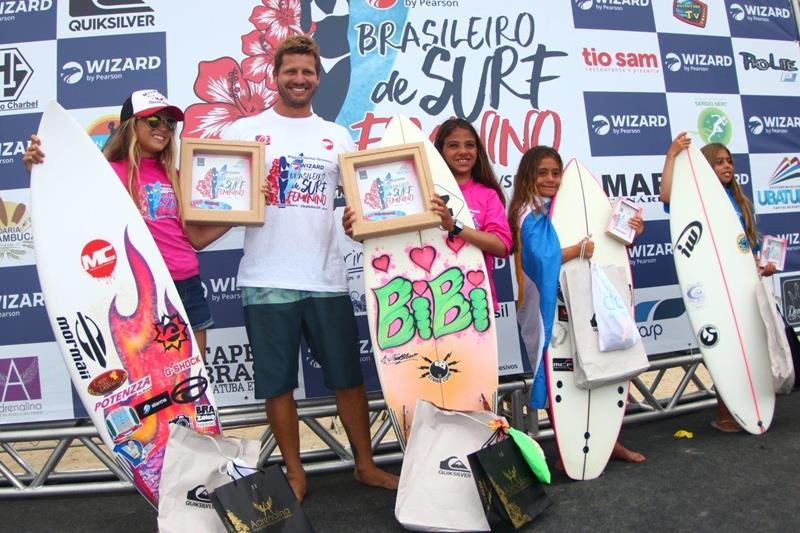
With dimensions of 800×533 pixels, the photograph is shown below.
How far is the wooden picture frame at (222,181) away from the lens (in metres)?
2.17

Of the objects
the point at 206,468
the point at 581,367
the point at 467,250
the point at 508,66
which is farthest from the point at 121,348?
the point at 508,66

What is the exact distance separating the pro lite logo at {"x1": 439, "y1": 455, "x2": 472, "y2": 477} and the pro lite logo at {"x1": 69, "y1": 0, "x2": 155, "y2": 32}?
2556 millimetres

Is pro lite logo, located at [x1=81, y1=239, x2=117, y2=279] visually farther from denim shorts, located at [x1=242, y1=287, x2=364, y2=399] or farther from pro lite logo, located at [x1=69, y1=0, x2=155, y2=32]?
pro lite logo, located at [x1=69, y1=0, x2=155, y2=32]

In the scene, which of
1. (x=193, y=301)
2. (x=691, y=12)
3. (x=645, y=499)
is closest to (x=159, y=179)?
(x=193, y=301)

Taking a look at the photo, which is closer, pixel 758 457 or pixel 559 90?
pixel 758 457

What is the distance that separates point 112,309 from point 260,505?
3.09 ft

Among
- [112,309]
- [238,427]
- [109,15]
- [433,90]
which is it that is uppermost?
[109,15]

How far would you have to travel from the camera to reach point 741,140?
3.52 metres

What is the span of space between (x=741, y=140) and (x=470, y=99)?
5.50 ft

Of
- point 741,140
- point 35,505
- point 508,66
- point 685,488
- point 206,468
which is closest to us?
point 206,468

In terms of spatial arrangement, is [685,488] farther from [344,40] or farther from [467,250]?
[344,40]

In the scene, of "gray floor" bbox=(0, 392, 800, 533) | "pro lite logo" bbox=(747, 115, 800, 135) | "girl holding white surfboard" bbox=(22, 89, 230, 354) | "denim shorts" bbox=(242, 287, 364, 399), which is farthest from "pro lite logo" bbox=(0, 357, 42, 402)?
"pro lite logo" bbox=(747, 115, 800, 135)

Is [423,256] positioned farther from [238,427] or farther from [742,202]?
[742,202]

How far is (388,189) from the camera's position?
2.34m
